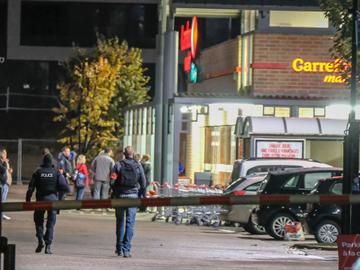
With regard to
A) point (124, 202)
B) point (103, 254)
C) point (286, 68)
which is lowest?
point (103, 254)

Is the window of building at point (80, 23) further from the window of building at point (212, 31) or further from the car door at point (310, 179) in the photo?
the car door at point (310, 179)

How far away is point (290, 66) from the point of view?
32.9m

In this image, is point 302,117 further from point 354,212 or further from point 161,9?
point 354,212

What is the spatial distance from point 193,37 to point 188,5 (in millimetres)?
3096

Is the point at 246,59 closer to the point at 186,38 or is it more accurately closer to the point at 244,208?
the point at 186,38

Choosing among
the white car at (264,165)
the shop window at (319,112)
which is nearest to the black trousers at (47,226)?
the white car at (264,165)

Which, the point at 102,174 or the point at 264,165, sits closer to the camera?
the point at 264,165

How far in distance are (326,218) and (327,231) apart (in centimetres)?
26

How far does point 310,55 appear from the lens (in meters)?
32.9

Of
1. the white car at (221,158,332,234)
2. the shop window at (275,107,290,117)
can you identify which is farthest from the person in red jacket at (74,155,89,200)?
the shop window at (275,107,290,117)

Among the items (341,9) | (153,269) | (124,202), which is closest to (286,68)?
(341,9)

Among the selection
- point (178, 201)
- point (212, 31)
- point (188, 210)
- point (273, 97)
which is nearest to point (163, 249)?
point (178, 201)

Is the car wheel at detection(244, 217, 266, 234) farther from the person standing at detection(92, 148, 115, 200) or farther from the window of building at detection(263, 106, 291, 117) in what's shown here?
the window of building at detection(263, 106, 291, 117)

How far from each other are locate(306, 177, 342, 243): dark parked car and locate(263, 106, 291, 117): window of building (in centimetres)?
1149
